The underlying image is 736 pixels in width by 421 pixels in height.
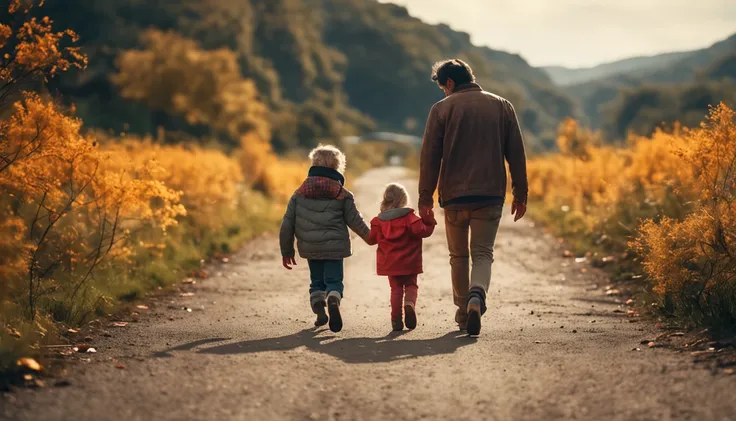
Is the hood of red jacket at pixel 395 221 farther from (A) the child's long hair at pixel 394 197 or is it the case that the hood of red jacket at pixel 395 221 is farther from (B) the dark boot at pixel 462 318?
(B) the dark boot at pixel 462 318

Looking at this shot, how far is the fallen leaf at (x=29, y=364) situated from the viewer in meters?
4.96

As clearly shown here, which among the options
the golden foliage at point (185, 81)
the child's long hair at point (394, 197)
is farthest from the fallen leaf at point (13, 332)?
the golden foliage at point (185, 81)

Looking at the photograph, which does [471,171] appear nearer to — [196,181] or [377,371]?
[377,371]

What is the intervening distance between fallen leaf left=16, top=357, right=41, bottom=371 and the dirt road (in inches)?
9.0

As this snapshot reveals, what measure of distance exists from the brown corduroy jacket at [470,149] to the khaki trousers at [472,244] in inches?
5.3

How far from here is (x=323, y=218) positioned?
291 inches

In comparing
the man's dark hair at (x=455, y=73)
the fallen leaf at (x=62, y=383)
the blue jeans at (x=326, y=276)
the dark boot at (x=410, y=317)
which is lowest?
the fallen leaf at (x=62, y=383)

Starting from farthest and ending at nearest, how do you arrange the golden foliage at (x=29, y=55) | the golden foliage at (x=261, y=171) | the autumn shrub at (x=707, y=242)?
the golden foliage at (x=261, y=171) < the golden foliage at (x=29, y=55) < the autumn shrub at (x=707, y=242)

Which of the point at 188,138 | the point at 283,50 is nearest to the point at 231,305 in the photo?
the point at 188,138

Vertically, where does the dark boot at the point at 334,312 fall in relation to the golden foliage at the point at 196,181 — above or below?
below

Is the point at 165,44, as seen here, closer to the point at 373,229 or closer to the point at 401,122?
the point at 373,229

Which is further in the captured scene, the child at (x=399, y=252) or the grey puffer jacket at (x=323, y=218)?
the grey puffer jacket at (x=323, y=218)

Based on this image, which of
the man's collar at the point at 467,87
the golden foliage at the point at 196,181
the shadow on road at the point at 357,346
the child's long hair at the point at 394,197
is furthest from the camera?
the golden foliage at the point at 196,181

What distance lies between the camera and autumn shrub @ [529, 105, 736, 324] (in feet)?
21.6
